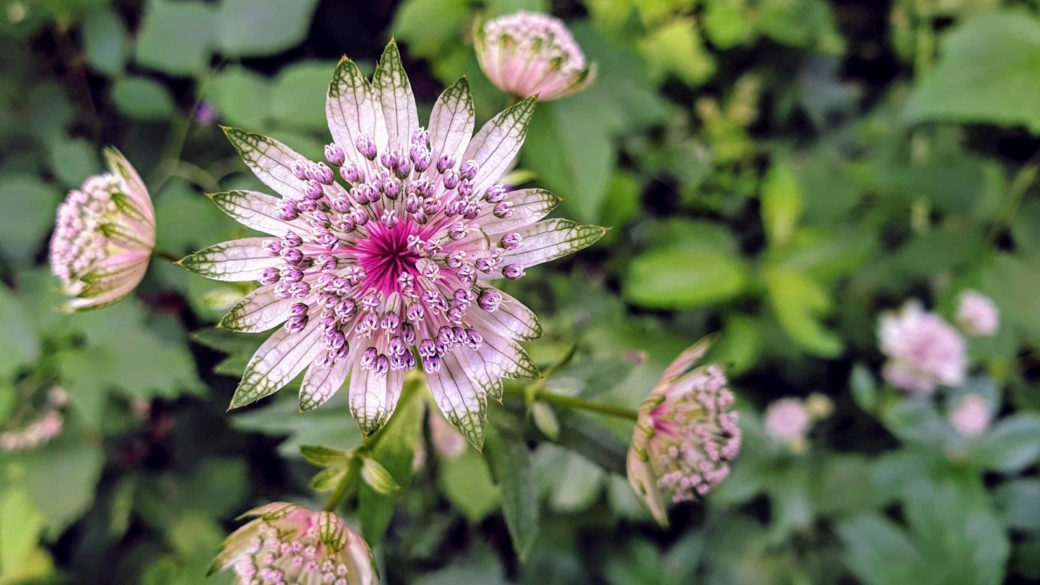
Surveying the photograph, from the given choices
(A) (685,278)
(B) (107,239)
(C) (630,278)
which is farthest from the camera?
(C) (630,278)

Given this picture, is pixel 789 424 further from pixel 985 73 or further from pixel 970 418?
pixel 985 73

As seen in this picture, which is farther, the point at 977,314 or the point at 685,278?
the point at 977,314

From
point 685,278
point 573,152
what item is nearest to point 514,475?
point 573,152

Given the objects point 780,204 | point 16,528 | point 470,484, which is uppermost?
point 780,204

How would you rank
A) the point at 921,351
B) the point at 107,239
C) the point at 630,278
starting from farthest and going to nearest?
the point at 630,278 < the point at 921,351 < the point at 107,239

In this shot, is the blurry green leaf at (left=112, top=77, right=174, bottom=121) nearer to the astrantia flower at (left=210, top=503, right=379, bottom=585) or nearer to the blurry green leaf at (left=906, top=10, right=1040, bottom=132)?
the astrantia flower at (left=210, top=503, right=379, bottom=585)

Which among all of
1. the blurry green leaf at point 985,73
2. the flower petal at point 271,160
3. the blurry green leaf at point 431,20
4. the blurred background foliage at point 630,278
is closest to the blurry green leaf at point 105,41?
the blurred background foliage at point 630,278

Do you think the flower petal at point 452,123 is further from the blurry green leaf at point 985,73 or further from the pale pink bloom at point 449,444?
the blurry green leaf at point 985,73
